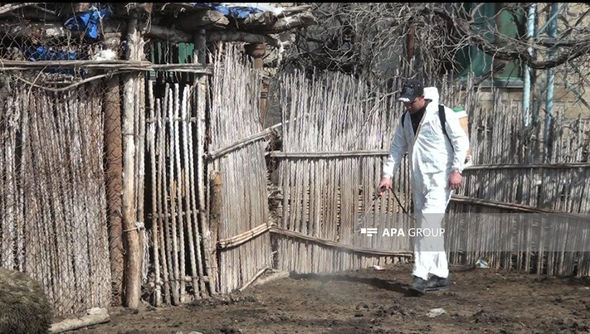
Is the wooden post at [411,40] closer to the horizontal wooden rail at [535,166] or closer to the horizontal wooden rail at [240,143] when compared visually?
the horizontal wooden rail at [535,166]

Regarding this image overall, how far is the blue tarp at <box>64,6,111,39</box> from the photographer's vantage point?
22.0 feet

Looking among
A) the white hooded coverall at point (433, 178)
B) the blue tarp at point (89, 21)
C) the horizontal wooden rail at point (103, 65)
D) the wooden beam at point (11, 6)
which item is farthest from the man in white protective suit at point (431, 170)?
the wooden beam at point (11, 6)

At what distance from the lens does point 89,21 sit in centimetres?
676

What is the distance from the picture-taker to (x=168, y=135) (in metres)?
7.39

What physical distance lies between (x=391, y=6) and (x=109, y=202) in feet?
17.1

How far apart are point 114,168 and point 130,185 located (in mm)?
207

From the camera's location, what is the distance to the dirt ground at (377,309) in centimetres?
657

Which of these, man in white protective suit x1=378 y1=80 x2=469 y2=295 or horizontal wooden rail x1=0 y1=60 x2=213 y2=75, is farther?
man in white protective suit x1=378 y1=80 x2=469 y2=295

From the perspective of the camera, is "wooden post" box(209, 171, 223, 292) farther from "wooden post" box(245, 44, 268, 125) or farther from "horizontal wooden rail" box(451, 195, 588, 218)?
"horizontal wooden rail" box(451, 195, 588, 218)

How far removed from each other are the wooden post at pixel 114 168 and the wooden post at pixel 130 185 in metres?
0.05

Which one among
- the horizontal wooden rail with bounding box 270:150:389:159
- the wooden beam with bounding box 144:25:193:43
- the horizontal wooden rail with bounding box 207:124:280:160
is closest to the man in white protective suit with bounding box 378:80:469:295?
the horizontal wooden rail with bounding box 270:150:389:159

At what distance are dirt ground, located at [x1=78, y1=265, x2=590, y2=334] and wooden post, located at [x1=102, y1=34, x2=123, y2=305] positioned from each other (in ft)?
1.45

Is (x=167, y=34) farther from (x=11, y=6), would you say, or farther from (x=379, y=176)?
(x=379, y=176)

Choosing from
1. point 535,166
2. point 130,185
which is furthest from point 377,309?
point 535,166
